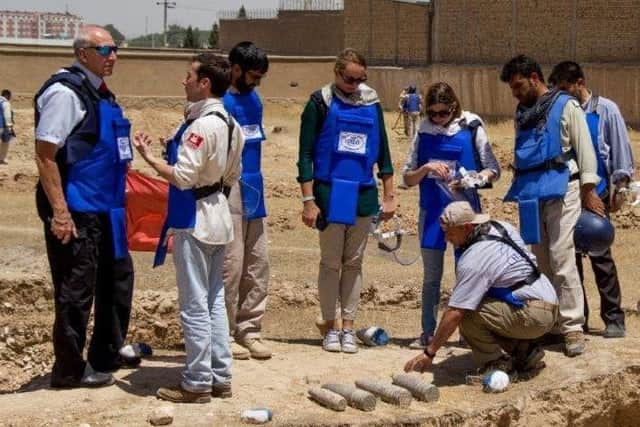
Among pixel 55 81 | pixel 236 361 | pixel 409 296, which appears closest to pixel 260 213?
pixel 236 361

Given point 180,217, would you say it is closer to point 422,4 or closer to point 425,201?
point 425,201

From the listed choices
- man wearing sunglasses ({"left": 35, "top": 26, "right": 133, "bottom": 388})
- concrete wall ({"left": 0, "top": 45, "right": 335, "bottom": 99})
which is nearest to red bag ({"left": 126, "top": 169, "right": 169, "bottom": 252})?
man wearing sunglasses ({"left": 35, "top": 26, "right": 133, "bottom": 388})

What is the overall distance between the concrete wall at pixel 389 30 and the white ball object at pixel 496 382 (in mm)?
33060

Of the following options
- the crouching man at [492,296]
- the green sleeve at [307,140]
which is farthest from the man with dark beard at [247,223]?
the crouching man at [492,296]

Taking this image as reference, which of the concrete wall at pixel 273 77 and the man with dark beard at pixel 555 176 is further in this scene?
the concrete wall at pixel 273 77

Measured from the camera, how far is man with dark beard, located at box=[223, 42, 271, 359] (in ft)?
22.8

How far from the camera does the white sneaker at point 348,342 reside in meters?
7.42

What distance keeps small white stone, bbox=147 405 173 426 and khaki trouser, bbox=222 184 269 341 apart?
1.40m

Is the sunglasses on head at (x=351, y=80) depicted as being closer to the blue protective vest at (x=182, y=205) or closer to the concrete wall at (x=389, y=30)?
the blue protective vest at (x=182, y=205)

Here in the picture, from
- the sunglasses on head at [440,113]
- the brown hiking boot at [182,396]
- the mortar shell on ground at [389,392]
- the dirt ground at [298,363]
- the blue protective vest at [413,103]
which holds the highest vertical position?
the sunglasses on head at [440,113]

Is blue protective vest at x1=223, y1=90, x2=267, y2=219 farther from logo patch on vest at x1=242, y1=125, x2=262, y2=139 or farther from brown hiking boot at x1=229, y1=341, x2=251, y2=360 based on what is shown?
brown hiking boot at x1=229, y1=341, x2=251, y2=360

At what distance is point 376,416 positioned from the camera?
6.11 m

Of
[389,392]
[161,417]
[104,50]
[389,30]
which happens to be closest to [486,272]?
[389,392]

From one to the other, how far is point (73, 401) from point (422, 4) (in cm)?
3452
